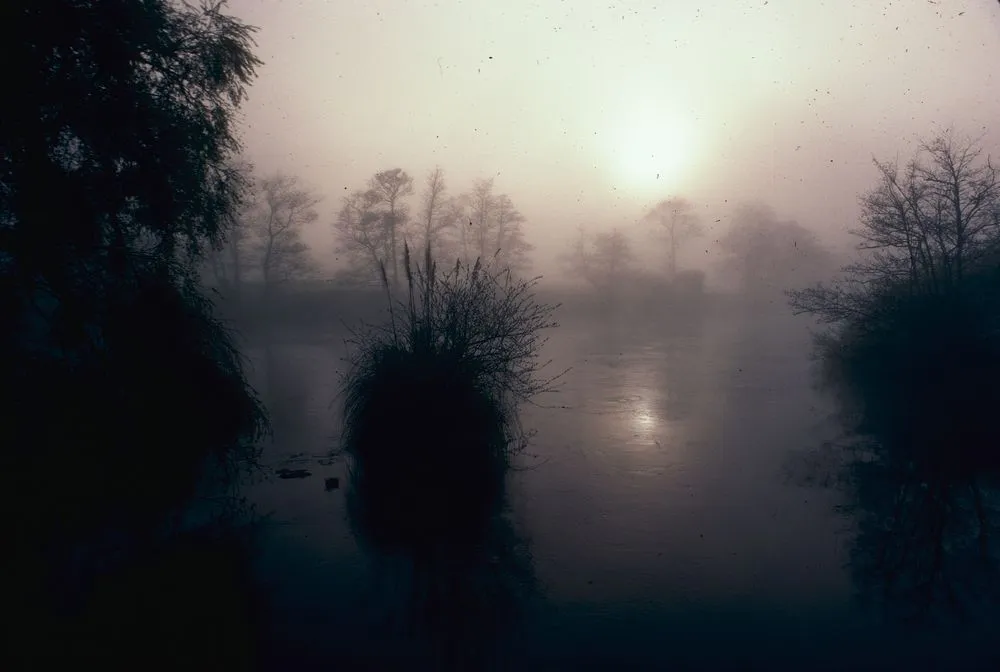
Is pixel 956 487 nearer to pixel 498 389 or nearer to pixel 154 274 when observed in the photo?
pixel 498 389

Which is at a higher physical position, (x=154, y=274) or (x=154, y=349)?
(x=154, y=274)

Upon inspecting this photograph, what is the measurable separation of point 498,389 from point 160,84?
274 inches

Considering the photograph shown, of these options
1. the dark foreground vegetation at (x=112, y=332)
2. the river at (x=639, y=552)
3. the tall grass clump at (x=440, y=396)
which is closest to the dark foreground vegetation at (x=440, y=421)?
the tall grass clump at (x=440, y=396)

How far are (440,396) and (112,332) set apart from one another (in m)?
4.40

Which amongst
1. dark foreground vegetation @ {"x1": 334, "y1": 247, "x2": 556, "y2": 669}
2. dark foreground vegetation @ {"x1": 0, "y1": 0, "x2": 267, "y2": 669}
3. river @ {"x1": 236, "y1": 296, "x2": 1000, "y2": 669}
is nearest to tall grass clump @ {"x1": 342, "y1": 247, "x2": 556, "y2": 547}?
dark foreground vegetation @ {"x1": 334, "y1": 247, "x2": 556, "y2": 669}

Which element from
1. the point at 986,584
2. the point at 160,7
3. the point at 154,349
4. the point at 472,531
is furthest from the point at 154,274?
the point at 986,584

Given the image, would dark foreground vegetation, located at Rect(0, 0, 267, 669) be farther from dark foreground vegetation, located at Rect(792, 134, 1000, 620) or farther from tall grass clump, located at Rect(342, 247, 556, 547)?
dark foreground vegetation, located at Rect(792, 134, 1000, 620)

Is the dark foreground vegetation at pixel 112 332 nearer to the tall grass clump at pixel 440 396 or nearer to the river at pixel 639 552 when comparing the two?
the river at pixel 639 552

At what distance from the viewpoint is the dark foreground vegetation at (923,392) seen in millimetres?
6055

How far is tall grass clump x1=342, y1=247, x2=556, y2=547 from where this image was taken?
8.69 m

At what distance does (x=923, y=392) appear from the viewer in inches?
553

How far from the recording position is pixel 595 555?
631 cm

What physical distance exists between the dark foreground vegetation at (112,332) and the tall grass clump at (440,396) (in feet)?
6.31

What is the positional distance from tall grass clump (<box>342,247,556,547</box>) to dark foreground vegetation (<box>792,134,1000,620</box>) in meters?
4.64
